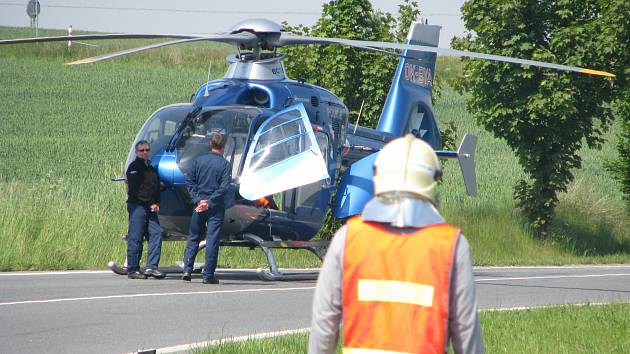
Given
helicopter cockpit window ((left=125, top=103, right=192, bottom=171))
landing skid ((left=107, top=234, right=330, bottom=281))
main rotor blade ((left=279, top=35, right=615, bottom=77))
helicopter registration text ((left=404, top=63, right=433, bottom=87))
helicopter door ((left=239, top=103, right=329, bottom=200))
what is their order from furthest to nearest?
helicopter registration text ((left=404, top=63, right=433, bottom=87))
landing skid ((left=107, top=234, right=330, bottom=281))
helicopter cockpit window ((left=125, top=103, right=192, bottom=171))
helicopter door ((left=239, top=103, right=329, bottom=200))
main rotor blade ((left=279, top=35, right=615, bottom=77))

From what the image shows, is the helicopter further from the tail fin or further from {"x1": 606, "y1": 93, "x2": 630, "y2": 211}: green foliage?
{"x1": 606, "y1": 93, "x2": 630, "y2": 211}: green foliage

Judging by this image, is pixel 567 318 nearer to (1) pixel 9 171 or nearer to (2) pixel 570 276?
(2) pixel 570 276

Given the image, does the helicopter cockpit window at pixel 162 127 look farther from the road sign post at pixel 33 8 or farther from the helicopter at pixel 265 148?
the road sign post at pixel 33 8

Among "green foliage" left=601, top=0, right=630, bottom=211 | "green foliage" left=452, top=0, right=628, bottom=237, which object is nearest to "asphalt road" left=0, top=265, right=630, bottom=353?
"green foliage" left=452, top=0, right=628, bottom=237

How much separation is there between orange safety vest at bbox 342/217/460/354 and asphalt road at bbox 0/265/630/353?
5176mm

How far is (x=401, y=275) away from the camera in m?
4.05

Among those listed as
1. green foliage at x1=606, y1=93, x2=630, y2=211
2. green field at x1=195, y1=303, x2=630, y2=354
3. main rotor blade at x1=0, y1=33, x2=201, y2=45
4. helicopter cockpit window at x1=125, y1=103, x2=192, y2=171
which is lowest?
green foliage at x1=606, y1=93, x2=630, y2=211

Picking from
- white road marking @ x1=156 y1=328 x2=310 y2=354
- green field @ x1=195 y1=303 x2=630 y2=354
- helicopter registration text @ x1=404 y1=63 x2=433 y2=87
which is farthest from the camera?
helicopter registration text @ x1=404 y1=63 x2=433 y2=87

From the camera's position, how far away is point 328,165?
15086 mm

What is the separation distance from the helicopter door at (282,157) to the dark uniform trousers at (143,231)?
1267 mm

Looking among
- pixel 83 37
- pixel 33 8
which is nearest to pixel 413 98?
pixel 83 37

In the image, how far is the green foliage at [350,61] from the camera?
2308cm

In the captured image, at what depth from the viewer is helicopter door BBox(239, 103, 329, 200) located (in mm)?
13391

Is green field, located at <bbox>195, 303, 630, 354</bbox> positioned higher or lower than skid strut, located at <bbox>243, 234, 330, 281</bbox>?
higher
